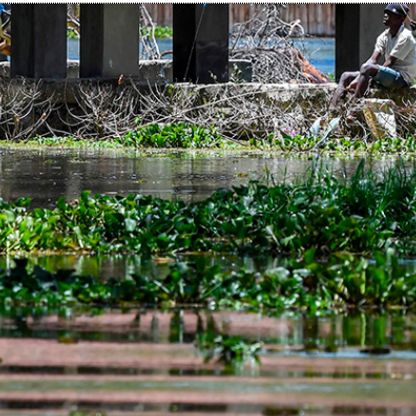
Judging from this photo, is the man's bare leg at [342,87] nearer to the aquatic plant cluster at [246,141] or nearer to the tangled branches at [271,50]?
the aquatic plant cluster at [246,141]

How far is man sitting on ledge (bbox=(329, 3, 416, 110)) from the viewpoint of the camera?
17.6m

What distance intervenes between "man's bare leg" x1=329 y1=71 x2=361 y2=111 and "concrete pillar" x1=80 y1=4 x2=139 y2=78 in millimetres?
3145

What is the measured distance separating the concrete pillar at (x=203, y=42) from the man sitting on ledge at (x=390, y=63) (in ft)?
7.21

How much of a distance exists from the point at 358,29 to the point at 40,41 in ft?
13.9

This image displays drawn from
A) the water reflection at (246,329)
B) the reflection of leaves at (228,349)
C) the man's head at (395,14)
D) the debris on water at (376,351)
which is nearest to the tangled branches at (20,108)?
the man's head at (395,14)

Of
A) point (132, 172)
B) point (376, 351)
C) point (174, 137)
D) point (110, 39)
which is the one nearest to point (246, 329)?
point (376, 351)

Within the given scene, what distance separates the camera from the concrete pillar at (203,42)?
1917 cm

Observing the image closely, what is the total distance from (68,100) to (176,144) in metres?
2.11

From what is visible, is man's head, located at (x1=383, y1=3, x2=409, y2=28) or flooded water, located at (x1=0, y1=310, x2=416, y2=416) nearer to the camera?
flooded water, located at (x1=0, y1=310, x2=416, y2=416)

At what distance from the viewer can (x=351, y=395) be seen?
4863 millimetres

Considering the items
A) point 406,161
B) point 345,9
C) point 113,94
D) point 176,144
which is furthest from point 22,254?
point 345,9

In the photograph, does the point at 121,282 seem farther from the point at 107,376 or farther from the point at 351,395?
the point at 351,395

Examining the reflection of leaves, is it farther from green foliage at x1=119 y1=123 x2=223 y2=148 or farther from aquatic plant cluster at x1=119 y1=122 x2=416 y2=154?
green foliage at x1=119 y1=123 x2=223 y2=148

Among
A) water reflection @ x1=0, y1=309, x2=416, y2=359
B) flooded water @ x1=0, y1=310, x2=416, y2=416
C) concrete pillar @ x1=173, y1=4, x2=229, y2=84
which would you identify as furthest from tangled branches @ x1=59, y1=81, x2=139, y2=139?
flooded water @ x1=0, y1=310, x2=416, y2=416
